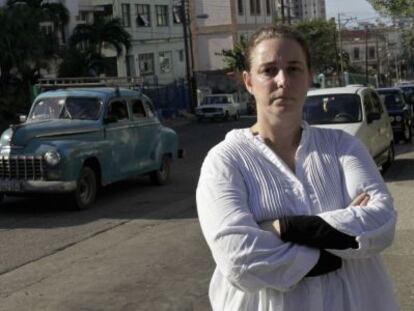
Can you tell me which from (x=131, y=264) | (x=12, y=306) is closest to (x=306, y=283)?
(x=12, y=306)

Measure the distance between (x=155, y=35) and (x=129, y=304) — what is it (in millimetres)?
55217

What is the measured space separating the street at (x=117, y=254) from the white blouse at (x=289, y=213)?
3.44 metres

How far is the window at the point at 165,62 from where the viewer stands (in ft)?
202

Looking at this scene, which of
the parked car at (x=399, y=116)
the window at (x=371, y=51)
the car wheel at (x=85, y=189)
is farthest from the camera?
the window at (x=371, y=51)

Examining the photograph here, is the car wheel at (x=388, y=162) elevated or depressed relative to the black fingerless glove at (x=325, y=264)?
depressed

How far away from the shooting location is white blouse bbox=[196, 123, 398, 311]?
2477 mm

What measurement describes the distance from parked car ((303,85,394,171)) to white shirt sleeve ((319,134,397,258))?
10.6m

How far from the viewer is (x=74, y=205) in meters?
12.1

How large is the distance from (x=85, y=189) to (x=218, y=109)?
33.1 metres

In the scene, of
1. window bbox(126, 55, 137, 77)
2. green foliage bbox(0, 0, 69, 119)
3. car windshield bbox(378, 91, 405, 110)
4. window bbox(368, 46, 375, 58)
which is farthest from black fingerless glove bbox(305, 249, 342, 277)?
window bbox(368, 46, 375, 58)

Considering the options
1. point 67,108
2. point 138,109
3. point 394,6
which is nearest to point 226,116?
point 394,6

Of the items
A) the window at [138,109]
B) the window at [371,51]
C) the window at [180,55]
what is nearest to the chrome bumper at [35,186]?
the window at [138,109]

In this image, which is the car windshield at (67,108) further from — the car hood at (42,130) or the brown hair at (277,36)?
the brown hair at (277,36)

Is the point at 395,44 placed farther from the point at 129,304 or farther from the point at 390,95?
the point at 129,304
